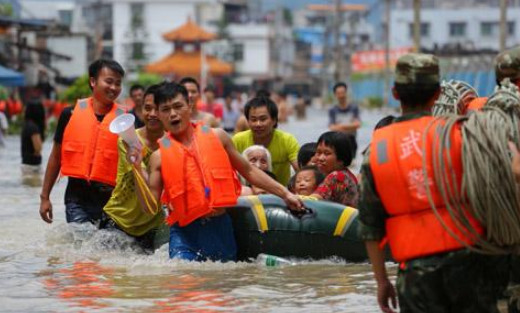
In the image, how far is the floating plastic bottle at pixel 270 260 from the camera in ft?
31.8

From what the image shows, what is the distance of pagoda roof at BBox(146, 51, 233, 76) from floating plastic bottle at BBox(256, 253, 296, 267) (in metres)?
91.7

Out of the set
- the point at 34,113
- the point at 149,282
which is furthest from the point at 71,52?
the point at 149,282

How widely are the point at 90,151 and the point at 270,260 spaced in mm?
1688

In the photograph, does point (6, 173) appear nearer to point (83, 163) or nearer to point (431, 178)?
point (83, 163)

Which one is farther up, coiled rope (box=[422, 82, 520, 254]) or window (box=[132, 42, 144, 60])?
coiled rope (box=[422, 82, 520, 254])

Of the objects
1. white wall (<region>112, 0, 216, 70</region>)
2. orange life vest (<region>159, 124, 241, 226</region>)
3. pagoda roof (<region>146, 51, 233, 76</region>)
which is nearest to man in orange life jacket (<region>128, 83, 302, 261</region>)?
orange life vest (<region>159, 124, 241, 226</region>)

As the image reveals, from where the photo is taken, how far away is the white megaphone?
8828 millimetres

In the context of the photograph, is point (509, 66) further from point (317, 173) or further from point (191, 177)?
point (317, 173)

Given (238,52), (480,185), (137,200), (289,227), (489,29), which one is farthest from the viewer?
(238,52)

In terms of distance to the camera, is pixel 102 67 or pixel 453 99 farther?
pixel 102 67

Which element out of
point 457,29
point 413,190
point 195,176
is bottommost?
point 457,29

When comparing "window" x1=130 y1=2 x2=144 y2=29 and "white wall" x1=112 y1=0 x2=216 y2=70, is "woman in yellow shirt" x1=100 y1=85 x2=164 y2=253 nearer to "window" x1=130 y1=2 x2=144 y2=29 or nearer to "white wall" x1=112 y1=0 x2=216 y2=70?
"window" x1=130 y1=2 x2=144 y2=29

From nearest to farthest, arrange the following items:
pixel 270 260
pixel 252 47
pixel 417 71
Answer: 1. pixel 417 71
2. pixel 270 260
3. pixel 252 47

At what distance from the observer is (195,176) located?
889 centimetres
